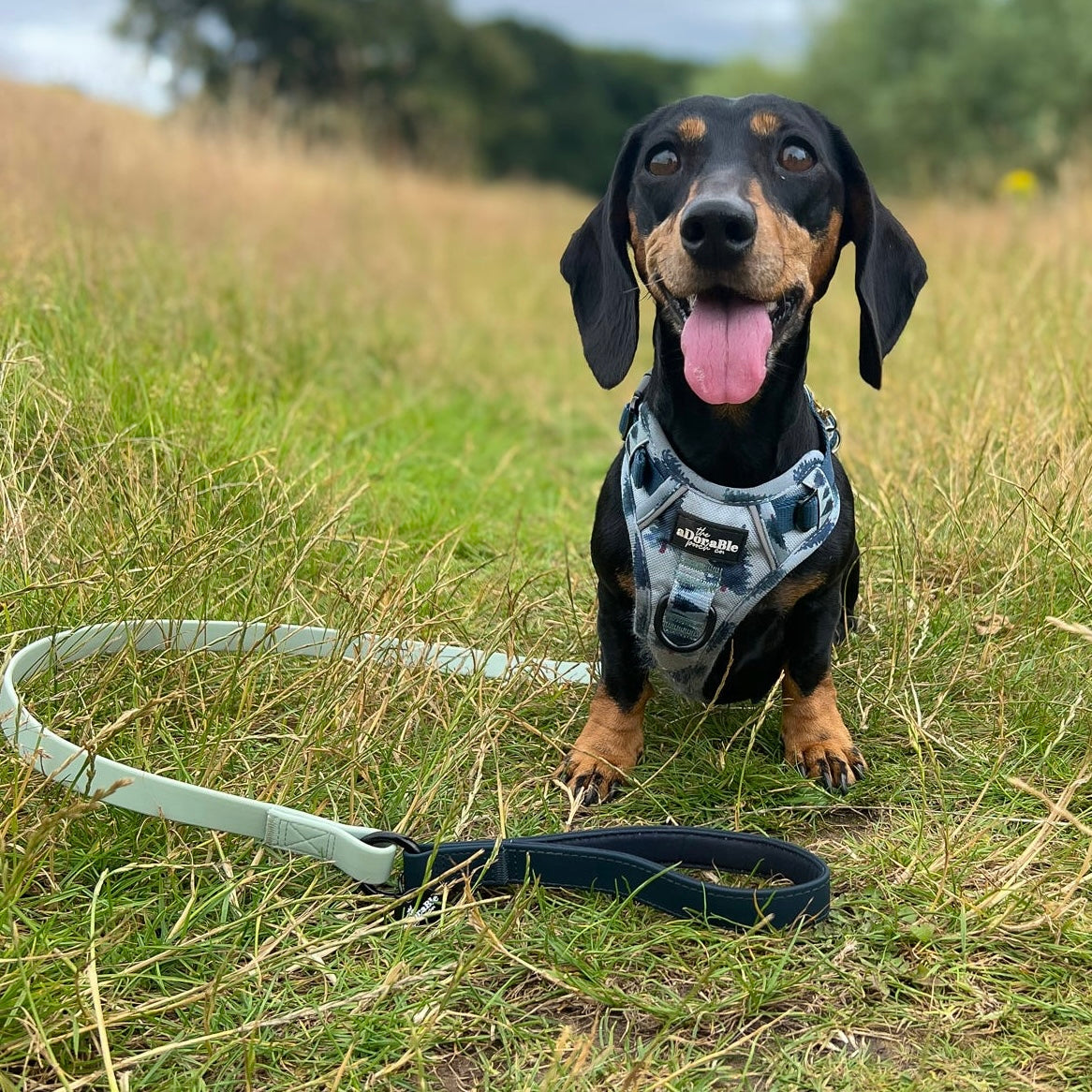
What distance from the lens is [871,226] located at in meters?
2.36

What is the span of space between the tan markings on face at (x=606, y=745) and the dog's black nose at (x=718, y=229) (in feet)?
3.13

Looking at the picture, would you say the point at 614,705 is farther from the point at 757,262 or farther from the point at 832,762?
the point at 757,262

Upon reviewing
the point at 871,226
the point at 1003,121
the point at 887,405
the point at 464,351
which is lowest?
the point at 464,351

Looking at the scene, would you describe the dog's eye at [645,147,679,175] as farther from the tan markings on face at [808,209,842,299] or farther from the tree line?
the tree line

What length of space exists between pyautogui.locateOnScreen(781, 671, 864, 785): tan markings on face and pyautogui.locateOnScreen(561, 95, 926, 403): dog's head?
708 millimetres

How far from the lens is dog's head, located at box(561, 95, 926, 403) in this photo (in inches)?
82.4

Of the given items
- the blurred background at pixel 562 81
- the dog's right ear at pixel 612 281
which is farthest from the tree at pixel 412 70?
the dog's right ear at pixel 612 281

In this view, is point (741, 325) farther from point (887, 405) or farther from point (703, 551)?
point (887, 405)

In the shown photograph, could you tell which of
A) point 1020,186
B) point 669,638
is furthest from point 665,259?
point 1020,186

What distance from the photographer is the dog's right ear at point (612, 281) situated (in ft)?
7.89

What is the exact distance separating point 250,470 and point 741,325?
5.29 ft

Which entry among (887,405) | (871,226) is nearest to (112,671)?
(871,226)

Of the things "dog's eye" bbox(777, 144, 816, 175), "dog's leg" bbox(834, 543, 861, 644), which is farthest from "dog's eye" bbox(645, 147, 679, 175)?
"dog's leg" bbox(834, 543, 861, 644)

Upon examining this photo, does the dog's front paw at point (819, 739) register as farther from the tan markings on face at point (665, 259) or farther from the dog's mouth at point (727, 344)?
the tan markings on face at point (665, 259)
